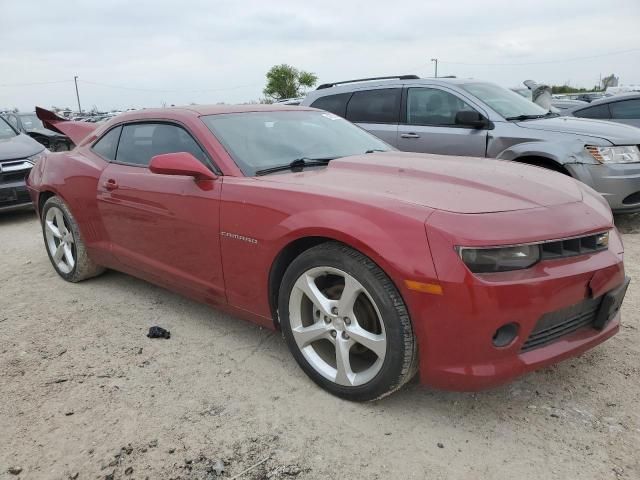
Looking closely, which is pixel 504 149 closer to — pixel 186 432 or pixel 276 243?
pixel 276 243

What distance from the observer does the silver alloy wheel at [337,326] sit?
7.82ft

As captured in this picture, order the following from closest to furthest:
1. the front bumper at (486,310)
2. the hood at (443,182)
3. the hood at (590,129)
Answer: the front bumper at (486,310)
the hood at (443,182)
the hood at (590,129)

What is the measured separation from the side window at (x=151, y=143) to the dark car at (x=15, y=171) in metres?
3.82

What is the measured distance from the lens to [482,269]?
2094 mm

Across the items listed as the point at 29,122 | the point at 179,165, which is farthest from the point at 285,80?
the point at 179,165

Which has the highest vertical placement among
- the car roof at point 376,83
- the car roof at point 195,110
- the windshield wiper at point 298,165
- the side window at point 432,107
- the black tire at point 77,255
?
the car roof at point 376,83

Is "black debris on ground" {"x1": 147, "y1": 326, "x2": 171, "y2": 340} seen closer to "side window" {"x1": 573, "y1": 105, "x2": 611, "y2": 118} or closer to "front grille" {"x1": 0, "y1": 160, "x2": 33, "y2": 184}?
"front grille" {"x1": 0, "y1": 160, "x2": 33, "y2": 184}

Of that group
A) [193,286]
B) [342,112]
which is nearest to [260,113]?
[193,286]

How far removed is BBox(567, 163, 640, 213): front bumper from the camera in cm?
509

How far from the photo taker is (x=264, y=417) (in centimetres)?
246

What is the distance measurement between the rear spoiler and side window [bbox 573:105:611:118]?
7250mm

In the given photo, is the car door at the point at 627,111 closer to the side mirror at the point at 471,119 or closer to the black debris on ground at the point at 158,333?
the side mirror at the point at 471,119

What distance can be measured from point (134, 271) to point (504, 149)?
3.90 meters

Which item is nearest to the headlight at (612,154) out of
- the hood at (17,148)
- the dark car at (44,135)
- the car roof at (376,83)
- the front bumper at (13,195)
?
the car roof at (376,83)
